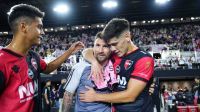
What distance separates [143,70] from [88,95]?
609 millimetres

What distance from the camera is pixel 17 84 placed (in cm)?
251

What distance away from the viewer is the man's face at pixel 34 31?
2762mm

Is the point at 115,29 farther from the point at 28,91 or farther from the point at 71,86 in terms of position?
the point at 28,91

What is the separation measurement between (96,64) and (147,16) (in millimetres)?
34188

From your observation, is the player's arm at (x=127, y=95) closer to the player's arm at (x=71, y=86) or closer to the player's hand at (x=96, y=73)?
the player's hand at (x=96, y=73)

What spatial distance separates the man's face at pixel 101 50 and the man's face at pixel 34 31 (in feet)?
2.30

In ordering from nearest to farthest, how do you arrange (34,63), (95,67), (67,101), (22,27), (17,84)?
(17,84) → (22,27) → (34,63) → (95,67) → (67,101)

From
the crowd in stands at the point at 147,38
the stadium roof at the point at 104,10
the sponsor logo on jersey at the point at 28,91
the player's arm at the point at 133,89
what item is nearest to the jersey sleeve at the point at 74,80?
the player's arm at the point at 133,89

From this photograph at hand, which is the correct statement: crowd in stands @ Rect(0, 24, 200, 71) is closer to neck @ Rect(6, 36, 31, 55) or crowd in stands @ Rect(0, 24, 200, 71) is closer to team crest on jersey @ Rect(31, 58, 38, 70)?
team crest on jersey @ Rect(31, 58, 38, 70)

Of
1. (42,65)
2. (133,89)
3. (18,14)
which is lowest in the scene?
(133,89)

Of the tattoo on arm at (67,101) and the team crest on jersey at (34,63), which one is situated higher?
the team crest on jersey at (34,63)

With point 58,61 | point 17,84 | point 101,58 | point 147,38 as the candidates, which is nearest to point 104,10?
point 147,38

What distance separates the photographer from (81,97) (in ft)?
10.3

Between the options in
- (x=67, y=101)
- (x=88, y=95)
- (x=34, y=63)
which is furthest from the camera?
(x=67, y=101)
